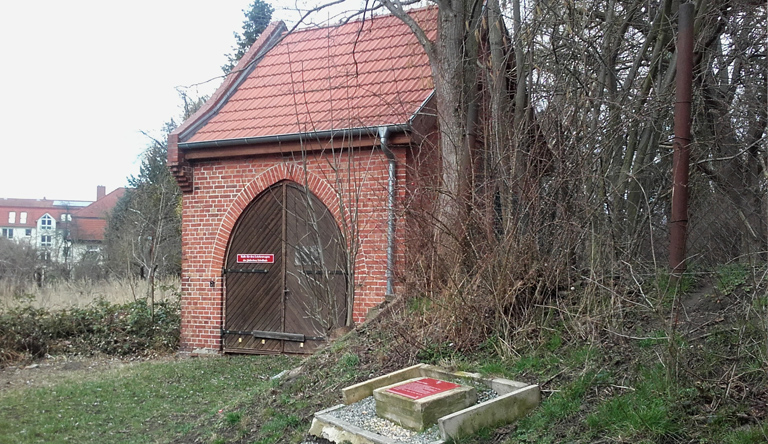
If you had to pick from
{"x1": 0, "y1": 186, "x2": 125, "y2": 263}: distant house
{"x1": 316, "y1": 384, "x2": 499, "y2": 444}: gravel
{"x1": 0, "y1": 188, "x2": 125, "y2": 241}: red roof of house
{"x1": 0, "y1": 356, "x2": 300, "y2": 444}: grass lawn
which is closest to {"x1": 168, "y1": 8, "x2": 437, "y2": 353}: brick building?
{"x1": 0, "y1": 356, "x2": 300, "y2": 444}: grass lawn

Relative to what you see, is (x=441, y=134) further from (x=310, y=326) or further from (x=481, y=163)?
(x=310, y=326)

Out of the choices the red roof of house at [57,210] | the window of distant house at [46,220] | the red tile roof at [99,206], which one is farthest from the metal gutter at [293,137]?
the window of distant house at [46,220]

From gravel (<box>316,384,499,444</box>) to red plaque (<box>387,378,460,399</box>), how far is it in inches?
9.4

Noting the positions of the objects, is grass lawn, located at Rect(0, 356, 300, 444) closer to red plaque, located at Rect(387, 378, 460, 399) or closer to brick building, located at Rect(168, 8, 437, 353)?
brick building, located at Rect(168, 8, 437, 353)

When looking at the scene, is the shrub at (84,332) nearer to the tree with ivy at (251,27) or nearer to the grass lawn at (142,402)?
the grass lawn at (142,402)

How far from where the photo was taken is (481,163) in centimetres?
727

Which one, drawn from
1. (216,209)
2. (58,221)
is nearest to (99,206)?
(58,221)

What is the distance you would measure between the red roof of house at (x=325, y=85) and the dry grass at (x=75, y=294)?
516cm

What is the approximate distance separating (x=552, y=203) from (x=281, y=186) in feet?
19.1

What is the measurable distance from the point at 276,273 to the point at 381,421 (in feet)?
20.4

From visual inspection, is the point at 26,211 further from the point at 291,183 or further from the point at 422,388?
the point at 422,388

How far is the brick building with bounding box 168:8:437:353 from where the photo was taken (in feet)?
31.5

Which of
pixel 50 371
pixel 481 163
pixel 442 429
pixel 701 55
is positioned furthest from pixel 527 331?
pixel 50 371

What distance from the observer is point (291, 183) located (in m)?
10.5
